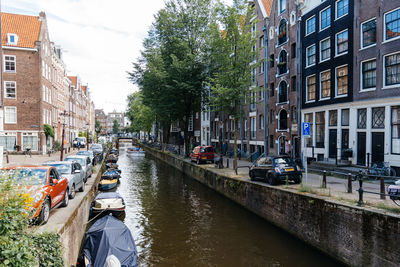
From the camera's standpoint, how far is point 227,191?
2072 centimetres

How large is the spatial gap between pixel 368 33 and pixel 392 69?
11.4ft

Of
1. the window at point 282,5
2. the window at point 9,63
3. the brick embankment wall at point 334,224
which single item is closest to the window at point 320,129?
the brick embankment wall at point 334,224

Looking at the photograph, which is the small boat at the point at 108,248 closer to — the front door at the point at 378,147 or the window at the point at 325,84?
the front door at the point at 378,147

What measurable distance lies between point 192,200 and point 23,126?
89.4 ft

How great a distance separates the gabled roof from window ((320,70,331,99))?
3441 centimetres

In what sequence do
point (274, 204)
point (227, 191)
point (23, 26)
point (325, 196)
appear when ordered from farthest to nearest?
point (23, 26), point (227, 191), point (274, 204), point (325, 196)

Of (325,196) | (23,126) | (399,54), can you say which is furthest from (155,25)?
(325,196)

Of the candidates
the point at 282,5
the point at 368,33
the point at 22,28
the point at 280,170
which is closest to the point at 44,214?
the point at 280,170

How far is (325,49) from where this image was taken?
2422cm

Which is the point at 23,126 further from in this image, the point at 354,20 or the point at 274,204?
the point at 354,20

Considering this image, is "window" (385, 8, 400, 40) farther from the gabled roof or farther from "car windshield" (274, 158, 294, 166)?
the gabled roof

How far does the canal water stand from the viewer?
11320mm

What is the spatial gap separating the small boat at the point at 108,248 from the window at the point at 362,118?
17852 mm

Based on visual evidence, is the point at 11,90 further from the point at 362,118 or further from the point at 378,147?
the point at 378,147
